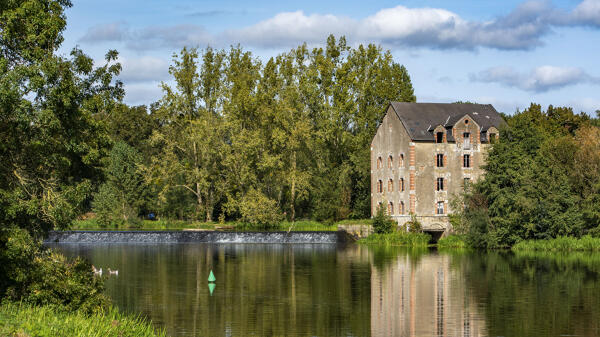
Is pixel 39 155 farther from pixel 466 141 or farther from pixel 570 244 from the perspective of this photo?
pixel 466 141

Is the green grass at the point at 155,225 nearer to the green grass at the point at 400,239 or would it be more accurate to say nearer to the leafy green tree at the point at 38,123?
the green grass at the point at 400,239

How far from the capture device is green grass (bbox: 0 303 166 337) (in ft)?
60.4

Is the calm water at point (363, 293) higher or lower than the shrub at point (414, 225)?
lower

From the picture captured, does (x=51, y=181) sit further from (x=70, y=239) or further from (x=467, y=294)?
(x=70, y=239)

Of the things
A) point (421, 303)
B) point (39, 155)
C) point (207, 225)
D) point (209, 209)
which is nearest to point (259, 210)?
point (207, 225)

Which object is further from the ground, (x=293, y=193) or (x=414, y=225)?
(x=293, y=193)

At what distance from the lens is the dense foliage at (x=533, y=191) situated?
63.3 meters

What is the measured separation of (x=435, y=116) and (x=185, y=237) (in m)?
29.7

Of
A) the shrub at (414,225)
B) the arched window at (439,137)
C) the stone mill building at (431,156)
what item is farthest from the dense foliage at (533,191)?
the arched window at (439,137)

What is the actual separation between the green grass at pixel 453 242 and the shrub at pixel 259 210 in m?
21.6

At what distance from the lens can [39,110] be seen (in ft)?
85.1

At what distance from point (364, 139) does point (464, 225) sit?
22.9 metres

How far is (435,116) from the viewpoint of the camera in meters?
79.9

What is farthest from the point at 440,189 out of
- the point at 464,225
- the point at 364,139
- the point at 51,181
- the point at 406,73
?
the point at 51,181
